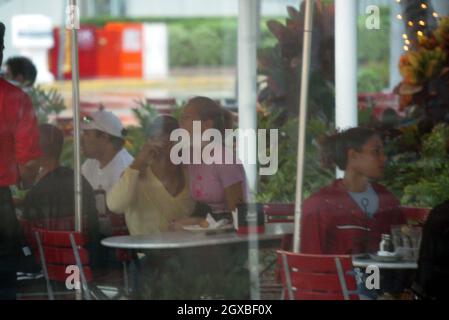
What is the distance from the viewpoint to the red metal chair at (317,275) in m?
3.61

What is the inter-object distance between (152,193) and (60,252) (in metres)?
0.48

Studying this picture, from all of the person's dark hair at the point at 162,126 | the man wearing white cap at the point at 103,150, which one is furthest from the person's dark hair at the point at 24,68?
the person's dark hair at the point at 162,126

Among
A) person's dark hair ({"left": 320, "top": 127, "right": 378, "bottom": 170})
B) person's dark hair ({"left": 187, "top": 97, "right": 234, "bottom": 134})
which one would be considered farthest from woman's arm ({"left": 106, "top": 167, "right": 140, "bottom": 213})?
person's dark hair ({"left": 320, "top": 127, "right": 378, "bottom": 170})

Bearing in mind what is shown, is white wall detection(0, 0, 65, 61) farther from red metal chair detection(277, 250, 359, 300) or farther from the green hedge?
red metal chair detection(277, 250, 359, 300)

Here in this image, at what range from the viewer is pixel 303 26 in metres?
3.54

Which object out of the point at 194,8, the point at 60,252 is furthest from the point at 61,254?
the point at 194,8

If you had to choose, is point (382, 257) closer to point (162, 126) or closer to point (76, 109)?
point (162, 126)

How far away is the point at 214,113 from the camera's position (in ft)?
11.7

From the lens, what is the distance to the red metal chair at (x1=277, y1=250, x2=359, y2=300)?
3.61 meters

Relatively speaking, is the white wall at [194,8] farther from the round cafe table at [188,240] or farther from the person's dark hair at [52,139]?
the round cafe table at [188,240]

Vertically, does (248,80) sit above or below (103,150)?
above

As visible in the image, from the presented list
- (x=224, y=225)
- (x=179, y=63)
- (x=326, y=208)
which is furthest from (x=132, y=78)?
(x=326, y=208)

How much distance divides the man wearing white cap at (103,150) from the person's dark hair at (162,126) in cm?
12

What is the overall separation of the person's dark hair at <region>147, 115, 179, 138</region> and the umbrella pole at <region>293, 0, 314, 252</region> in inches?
Answer: 21.0
